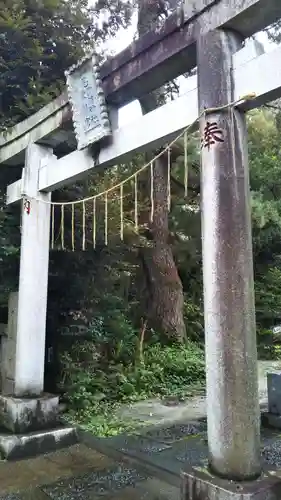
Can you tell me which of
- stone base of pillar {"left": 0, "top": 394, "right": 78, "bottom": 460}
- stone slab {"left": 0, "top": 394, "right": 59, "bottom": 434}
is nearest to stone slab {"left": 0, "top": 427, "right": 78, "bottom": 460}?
stone base of pillar {"left": 0, "top": 394, "right": 78, "bottom": 460}

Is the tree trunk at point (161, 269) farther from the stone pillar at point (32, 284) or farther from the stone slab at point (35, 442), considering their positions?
the stone slab at point (35, 442)

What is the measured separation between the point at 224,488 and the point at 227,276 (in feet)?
4.96

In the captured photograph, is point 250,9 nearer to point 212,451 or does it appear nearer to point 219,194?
point 219,194

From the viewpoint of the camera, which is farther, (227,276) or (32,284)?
(32,284)

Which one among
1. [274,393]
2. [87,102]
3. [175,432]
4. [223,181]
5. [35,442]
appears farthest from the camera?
[274,393]

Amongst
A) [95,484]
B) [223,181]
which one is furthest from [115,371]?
[223,181]

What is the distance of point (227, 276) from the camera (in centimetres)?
325

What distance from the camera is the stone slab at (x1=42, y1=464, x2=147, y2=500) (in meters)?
3.88

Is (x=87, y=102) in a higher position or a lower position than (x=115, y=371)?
higher

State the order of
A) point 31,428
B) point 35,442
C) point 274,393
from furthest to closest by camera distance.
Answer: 1. point 274,393
2. point 31,428
3. point 35,442

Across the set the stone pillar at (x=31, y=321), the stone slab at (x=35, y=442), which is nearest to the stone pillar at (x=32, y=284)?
the stone pillar at (x=31, y=321)

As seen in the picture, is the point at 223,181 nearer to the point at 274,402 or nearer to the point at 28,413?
the point at 28,413

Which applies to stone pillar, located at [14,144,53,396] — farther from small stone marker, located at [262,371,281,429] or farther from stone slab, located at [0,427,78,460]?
small stone marker, located at [262,371,281,429]

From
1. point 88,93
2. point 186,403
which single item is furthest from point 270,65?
point 186,403
